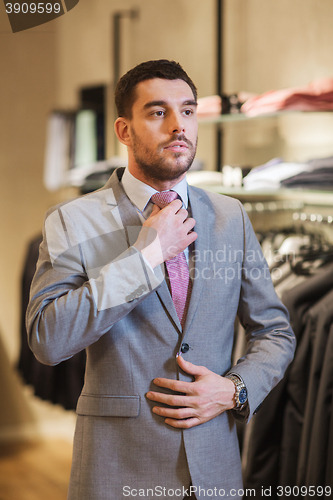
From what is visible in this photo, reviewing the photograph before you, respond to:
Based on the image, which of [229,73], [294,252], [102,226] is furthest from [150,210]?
[229,73]

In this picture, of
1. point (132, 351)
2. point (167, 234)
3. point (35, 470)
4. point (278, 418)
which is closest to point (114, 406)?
point (132, 351)

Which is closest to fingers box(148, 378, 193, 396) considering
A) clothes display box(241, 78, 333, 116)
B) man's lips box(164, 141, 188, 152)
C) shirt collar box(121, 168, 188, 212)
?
shirt collar box(121, 168, 188, 212)

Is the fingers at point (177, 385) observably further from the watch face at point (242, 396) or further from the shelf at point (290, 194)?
the shelf at point (290, 194)

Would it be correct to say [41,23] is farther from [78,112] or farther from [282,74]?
[78,112]

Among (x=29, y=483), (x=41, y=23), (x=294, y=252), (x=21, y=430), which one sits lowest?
(x=21, y=430)

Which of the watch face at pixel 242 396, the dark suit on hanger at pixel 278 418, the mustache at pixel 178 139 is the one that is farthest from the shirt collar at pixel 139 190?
the dark suit on hanger at pixel 278 418

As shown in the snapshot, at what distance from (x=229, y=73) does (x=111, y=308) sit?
75.6 inches

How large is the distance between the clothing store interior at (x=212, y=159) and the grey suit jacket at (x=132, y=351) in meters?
0.42

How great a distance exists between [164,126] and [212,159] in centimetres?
160

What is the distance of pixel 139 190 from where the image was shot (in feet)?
3.80

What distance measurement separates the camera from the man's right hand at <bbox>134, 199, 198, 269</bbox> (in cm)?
102

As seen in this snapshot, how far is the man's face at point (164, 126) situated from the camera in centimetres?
106

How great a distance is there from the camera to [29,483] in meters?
2.79

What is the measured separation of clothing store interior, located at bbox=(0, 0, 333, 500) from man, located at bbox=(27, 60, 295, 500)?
1.24 feet
